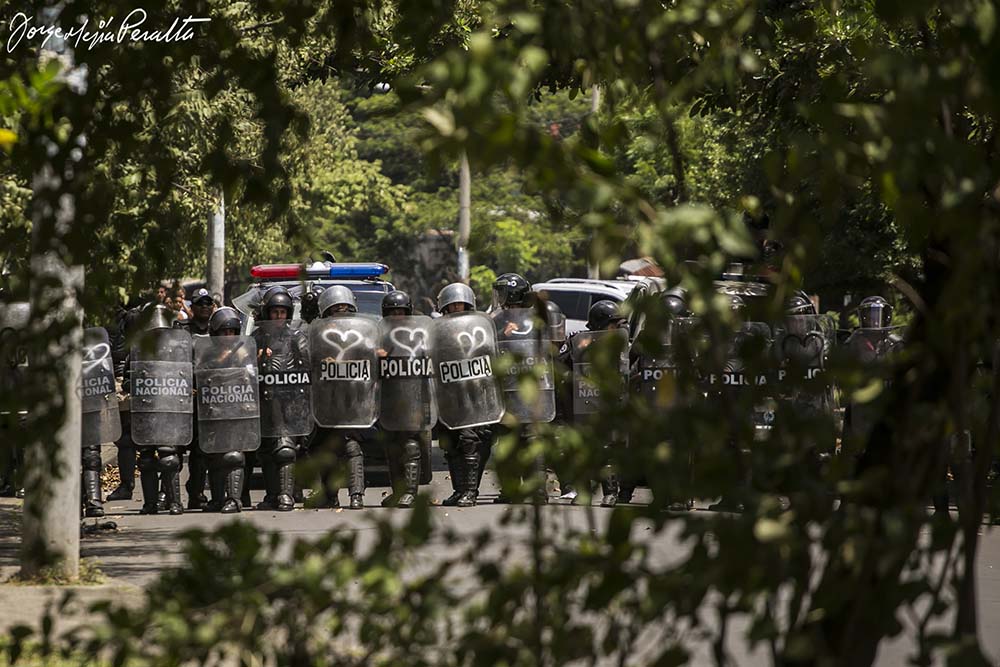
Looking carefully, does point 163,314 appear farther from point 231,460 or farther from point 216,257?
point 216,257

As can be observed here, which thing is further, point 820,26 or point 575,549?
point 820,26

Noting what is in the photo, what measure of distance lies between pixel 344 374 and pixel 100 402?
208 cm

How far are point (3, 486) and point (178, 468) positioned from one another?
6.53 feet

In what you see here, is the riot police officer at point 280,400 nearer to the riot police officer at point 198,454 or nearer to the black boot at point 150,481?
the riot police officer at point 198,454

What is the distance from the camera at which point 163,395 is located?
43.1ft

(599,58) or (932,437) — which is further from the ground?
(599,58)

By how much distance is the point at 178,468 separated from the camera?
1318cm

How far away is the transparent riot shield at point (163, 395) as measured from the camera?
13.1 metres

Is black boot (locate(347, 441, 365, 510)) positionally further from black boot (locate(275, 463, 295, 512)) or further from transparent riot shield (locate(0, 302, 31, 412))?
transparent riot shield (locate(0, 302, 31, 412))

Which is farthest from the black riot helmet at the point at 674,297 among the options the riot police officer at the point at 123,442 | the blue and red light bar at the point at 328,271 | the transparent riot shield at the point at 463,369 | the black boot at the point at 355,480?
the blue and red light bar at the point at 328,271

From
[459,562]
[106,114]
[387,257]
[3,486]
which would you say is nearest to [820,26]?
[106,114]

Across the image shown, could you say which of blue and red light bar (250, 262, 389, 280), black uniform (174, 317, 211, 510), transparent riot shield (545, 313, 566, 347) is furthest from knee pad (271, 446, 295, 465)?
blue and red light bar (250, 262, 389, 280)

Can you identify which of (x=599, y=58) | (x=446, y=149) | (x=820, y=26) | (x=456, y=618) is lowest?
(x=456, y=618)

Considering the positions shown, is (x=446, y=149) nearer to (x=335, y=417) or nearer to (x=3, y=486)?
(x=335, y=417)
